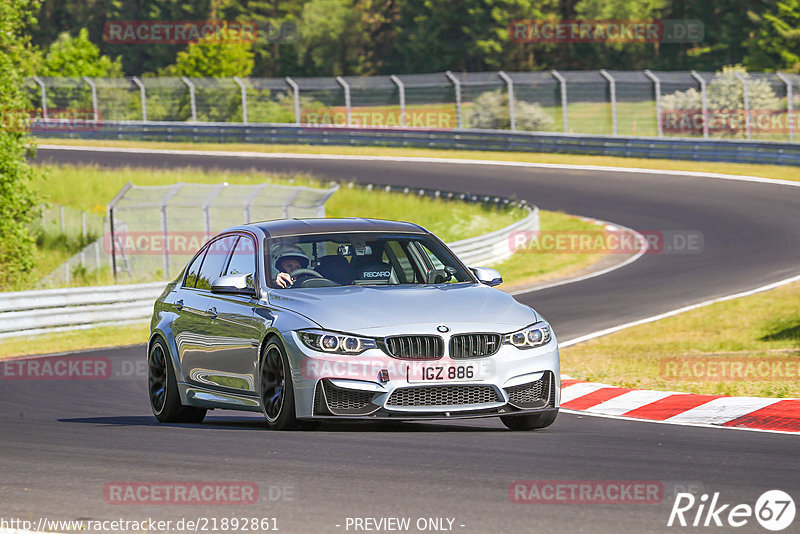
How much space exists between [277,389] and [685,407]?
145 inches

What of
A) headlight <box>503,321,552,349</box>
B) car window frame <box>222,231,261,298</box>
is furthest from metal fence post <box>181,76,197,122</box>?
headlight <box>503,321,552,349</box>

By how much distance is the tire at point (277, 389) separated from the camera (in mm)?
8781

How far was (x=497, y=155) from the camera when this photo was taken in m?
47.7

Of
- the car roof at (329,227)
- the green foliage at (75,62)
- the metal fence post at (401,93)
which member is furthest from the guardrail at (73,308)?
the green foliage at (75,62)

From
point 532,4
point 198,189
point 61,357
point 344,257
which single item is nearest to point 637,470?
point 344,257

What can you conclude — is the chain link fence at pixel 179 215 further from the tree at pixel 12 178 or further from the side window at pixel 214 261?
the side window at pixel 214 261

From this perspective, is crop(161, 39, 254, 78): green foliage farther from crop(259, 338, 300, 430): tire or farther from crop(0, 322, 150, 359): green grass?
crop(259, 338, 300, 430): tire

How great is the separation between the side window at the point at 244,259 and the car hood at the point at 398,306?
624 millimetres

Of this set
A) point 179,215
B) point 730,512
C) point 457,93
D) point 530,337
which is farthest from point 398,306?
point 457,93

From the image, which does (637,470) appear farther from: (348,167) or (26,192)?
(348,167)

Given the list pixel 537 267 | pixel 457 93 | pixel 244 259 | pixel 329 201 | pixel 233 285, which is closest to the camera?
pixel 233 285

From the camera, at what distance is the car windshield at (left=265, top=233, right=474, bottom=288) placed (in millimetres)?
9648

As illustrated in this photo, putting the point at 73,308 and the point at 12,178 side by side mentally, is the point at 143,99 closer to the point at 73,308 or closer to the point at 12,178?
the point at 12,178

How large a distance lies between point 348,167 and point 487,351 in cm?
3770
